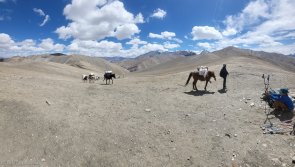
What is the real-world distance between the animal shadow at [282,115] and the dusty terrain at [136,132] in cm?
12

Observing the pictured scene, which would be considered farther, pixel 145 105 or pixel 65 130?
pixel 145 105

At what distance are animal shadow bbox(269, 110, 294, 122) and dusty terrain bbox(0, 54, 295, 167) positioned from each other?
12 cm

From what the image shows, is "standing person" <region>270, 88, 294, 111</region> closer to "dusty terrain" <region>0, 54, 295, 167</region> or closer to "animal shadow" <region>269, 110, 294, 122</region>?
"animal shadow" <region>269, 110, 294, 122</region>

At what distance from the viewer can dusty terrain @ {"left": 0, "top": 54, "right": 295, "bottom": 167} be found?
909cm

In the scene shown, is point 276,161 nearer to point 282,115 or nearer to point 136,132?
point 282,115

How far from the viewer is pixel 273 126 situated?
36.2 feet

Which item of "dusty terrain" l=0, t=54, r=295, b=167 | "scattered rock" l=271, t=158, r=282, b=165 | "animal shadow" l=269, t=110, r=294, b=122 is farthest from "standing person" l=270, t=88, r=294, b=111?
"scattered rock" l=271, t=158, r=282, b=165

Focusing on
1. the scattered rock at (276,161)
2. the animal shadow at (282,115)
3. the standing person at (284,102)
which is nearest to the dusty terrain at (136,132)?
the scattered rock at (276,161)

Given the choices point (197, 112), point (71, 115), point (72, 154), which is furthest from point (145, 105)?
point (72, 154)

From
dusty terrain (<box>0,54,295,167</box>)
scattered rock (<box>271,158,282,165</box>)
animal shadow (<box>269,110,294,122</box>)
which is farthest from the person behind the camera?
animal shadow (<box>269,110,294,122</box>)

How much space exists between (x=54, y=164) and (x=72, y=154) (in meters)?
0.73

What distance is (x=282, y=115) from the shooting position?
1211 centimetres

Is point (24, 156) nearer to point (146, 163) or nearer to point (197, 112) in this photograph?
point (146, 163)

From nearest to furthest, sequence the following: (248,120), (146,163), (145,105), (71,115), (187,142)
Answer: (146,163), (187,142), (248,120), (71,115), (145,105)
